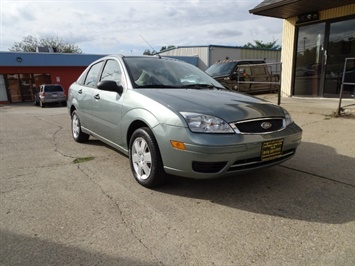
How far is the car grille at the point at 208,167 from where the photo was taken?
9.82ft

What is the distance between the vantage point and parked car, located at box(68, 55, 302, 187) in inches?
117

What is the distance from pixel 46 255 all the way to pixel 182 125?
1.65 m

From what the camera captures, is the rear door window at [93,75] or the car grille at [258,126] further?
the rear door window at [93,75]

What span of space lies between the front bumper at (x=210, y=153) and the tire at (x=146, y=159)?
128mm

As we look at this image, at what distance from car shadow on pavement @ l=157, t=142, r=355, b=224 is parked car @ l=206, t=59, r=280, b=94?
7.98m

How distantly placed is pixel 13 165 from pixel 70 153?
3.05ft

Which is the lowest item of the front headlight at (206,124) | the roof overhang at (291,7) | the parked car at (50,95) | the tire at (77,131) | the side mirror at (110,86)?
the parked car at (50,95)

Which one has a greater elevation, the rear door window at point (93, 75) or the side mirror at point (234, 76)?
the rear door window at point (93, 75)

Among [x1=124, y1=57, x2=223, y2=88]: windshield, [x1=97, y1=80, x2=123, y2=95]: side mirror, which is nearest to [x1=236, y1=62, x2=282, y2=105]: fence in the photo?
[x1=124, y1=57, x2=223, y2=88]: windshield

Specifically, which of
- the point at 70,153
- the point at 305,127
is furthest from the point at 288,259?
the point at 305,127

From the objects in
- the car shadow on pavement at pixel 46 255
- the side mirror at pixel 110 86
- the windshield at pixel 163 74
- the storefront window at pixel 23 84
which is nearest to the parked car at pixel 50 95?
the storefront window at pixel 23 84

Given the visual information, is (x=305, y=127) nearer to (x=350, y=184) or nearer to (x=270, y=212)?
(x=350, y=184)

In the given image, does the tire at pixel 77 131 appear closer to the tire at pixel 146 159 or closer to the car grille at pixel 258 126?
the tire at pixel 146 159

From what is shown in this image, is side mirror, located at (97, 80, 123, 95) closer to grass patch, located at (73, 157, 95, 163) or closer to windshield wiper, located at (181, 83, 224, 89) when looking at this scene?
windshield wiper, located at (181, 83, 224, 89)
